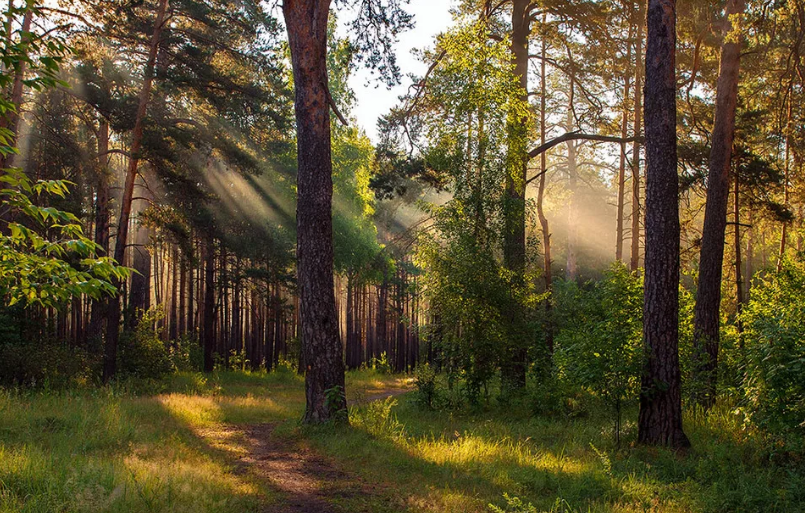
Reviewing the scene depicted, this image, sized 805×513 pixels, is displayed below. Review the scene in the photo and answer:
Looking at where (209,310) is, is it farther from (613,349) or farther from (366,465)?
(613,349)

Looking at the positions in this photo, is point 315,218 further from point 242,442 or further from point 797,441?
point 797,441

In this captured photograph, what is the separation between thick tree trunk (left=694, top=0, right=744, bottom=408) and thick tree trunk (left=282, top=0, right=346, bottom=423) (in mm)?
7119

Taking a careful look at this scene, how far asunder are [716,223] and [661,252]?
170 inches

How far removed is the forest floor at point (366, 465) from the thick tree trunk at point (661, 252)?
22.1 inches

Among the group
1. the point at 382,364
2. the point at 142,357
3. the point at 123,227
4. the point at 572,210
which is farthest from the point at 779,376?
the point at 572,210

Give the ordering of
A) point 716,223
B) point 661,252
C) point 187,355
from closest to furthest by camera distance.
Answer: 1. point 661,252
2. point 716,223
3. point 187,355

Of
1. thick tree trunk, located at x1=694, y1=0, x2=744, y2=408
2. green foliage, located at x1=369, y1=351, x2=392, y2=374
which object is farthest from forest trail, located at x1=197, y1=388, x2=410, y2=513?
green foliage, located at x1=369, y1=351, x2=392, y2=374

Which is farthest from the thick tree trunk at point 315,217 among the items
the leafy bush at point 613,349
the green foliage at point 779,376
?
the green foliage at point 779,376

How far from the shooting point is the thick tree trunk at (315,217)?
966 cm

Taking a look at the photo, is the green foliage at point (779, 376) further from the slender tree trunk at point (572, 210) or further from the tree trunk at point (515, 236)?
the slender tree trunk at point (572, 210)

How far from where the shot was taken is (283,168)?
80.4 ft

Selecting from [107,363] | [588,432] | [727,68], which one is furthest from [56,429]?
[727,68]

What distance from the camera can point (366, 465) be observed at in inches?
288

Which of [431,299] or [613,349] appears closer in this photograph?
[613,349]
